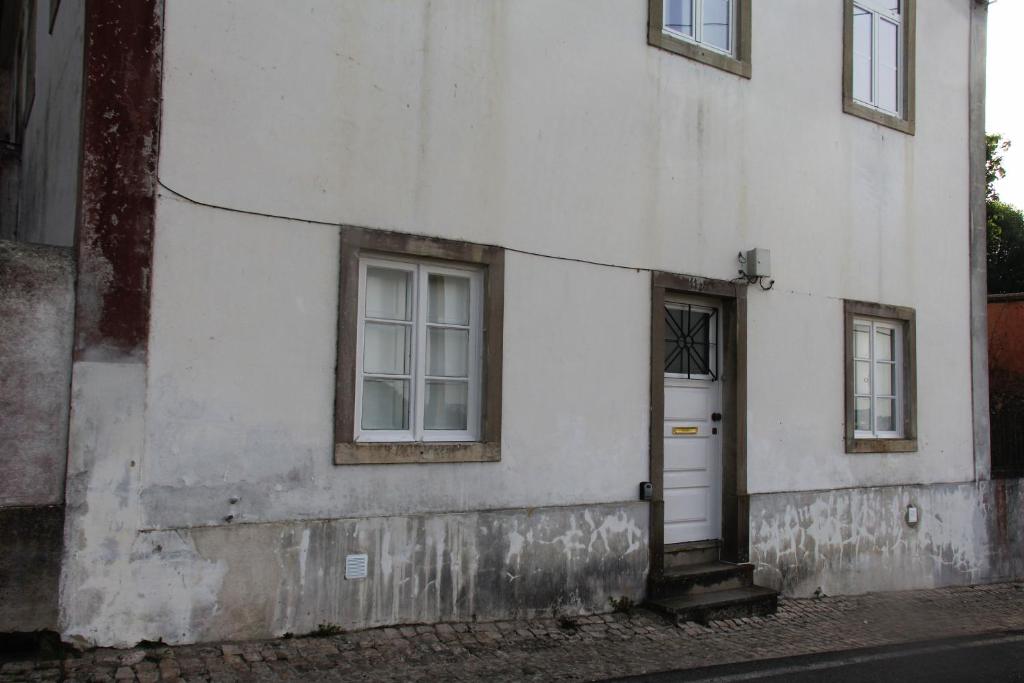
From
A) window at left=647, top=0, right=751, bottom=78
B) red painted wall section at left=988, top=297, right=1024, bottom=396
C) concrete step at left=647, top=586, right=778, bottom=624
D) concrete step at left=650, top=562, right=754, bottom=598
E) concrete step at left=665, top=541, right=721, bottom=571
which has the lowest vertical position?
concrete step at left=647, top=586, right=778, bottom=624

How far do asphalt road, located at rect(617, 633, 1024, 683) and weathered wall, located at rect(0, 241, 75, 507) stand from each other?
392 cm

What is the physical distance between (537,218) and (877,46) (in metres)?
5.64

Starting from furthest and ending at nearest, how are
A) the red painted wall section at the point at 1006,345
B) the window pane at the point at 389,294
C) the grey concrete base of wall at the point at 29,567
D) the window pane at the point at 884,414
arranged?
the red painted wall section at the point at 1006,345 < the window pane at the point at 884,414 < the window pane at the point at 389,294 < the grey concrete base of wall at the point at 29,567

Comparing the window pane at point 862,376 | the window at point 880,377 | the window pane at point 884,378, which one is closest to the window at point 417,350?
the window at point 880,377

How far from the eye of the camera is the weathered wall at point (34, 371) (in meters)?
5.49

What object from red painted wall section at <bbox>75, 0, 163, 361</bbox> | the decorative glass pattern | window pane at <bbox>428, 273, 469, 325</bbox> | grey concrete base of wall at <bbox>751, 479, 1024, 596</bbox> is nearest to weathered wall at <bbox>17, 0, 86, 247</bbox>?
red painted wall section at <bbox>75, 0, 163, 361</bbox>

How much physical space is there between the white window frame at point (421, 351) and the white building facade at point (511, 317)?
0.09 feet

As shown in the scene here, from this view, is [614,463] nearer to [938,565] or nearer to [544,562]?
[544,562]

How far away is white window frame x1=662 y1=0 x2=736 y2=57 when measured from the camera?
8867 mm

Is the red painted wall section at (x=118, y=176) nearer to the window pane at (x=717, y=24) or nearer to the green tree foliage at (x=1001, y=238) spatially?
the window pane at (x=717, y=24)

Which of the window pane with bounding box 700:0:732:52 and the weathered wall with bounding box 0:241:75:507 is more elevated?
the window pane with bounding box 700:0:732:52

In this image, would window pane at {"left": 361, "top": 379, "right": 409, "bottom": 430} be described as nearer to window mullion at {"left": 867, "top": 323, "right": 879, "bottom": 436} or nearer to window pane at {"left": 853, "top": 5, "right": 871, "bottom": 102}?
window mullion at {"left": 867, "top": 323, "right": 879, "bottom": 436}

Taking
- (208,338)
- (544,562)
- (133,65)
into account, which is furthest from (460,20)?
(544,562)

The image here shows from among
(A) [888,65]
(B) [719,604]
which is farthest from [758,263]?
(A) [888,65]
